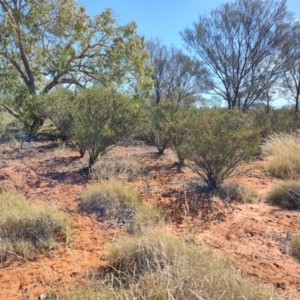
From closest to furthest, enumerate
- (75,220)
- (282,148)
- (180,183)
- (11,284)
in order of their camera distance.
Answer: (11,284) < (75,220) < (180,183) < (282,148)

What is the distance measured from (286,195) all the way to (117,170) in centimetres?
340

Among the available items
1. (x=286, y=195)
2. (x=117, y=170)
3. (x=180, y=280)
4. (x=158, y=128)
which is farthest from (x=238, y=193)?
(x=158, y=128)

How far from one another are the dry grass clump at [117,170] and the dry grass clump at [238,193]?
192 cm

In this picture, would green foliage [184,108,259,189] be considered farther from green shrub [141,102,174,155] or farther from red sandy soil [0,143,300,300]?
green shrub [141,102,174,155]

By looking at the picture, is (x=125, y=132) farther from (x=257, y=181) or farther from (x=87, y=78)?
(x=87, y=78)

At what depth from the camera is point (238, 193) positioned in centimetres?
518

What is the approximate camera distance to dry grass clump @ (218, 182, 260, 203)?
5090 millimetres

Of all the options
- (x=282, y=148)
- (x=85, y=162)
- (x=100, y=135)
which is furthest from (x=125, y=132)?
(x=282, y=148)

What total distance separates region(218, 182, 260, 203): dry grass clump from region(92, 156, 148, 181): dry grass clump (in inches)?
75.4

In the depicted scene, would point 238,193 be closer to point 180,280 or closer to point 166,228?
point 166,228

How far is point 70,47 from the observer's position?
1357 centimetres

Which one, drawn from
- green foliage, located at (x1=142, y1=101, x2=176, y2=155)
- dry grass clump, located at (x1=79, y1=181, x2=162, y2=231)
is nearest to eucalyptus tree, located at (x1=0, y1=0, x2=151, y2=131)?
green foliage, located at (x1=142, y1=101, x2=176, y2=155)

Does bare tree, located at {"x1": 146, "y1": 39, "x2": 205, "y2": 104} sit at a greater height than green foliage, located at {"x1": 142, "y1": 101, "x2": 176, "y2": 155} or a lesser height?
greater

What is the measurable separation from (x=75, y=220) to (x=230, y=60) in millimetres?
19342
